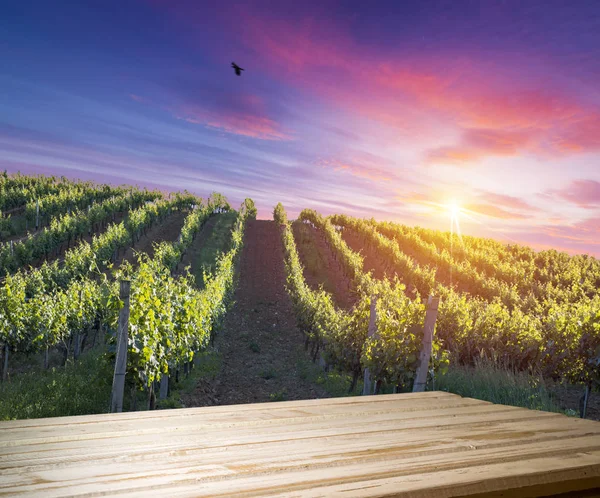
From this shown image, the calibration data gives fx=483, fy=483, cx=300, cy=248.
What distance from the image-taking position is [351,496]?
160cm

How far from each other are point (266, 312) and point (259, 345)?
19.7 ft

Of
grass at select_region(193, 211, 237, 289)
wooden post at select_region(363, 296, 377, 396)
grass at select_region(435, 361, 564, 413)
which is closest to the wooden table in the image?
grass at select_region(435, 361, 564, 413)

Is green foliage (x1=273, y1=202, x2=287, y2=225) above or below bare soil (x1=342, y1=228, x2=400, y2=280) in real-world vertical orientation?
above

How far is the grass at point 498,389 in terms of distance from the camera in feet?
29.5

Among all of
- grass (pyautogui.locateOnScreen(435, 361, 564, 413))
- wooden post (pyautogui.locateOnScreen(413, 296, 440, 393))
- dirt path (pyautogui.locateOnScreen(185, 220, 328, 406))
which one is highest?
wooden post (pyautogui.locateOnScreen(413, 296, 440, 393))

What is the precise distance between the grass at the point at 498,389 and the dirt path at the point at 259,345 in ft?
12.8

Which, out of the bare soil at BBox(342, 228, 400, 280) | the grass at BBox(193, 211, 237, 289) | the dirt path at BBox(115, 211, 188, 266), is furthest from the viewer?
the dirt path at BBox(115, 211, 188, 266)

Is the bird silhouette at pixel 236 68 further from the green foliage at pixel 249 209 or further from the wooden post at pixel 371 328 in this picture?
the green foliage at pixel 249 209

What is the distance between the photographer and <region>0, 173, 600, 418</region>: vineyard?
9.53m

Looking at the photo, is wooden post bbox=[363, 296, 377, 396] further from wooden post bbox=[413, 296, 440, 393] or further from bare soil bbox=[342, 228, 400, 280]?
bare soil bbox=[342, 228, 400, 280]

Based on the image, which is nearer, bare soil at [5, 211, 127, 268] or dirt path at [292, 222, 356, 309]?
dirt path at [292, 222, 356, 309]

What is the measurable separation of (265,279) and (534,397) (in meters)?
24.6

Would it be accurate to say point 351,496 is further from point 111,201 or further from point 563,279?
point 111,201

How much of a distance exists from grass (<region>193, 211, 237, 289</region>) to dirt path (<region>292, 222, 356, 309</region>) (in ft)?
21.1
